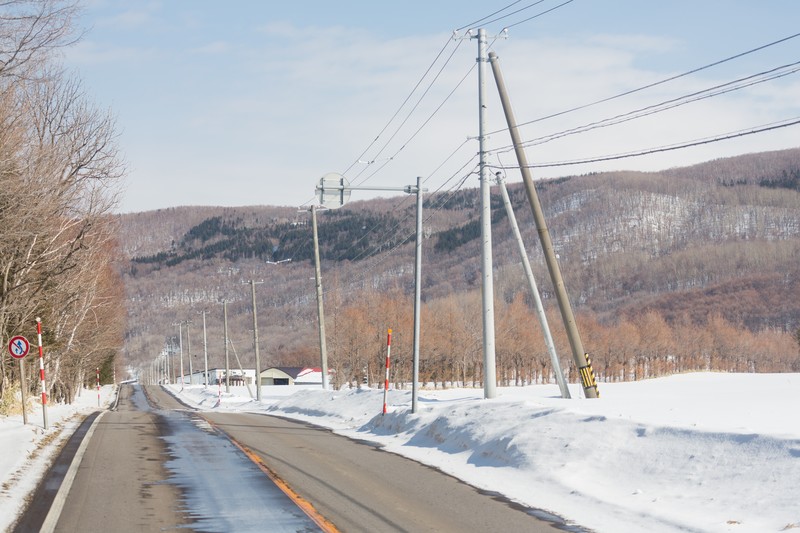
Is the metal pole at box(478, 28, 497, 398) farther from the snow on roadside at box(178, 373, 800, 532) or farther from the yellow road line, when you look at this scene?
the yellow road line

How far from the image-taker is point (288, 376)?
7067 inches

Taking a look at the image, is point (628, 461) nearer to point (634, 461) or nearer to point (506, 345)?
point (634, 461)

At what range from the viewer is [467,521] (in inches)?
417

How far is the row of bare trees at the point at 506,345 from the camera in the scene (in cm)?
11029

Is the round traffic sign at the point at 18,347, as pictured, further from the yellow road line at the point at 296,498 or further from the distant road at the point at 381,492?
the yellow road line at the point at 296,498

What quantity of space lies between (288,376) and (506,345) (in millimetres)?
66606

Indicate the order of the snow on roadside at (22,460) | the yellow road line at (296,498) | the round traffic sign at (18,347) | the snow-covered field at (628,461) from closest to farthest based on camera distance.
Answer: the yellow road line at (296,498) < the snow-covered field at (628,461) < the snow on roadside at (22,460) < the round traffic sign at (18,347)

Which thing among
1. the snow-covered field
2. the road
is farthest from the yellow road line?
the snow-covered field

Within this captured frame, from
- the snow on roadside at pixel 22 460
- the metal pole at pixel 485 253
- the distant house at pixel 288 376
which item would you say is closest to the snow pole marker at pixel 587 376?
the metal pole at pixel 485 253

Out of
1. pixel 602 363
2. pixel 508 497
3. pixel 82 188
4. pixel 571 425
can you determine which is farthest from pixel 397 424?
pixel 602 363

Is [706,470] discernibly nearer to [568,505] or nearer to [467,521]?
[568,505]

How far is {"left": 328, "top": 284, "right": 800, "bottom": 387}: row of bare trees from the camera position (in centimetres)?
11029

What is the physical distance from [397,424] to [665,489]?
11.4 m

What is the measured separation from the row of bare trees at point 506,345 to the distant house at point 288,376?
1399 inches
